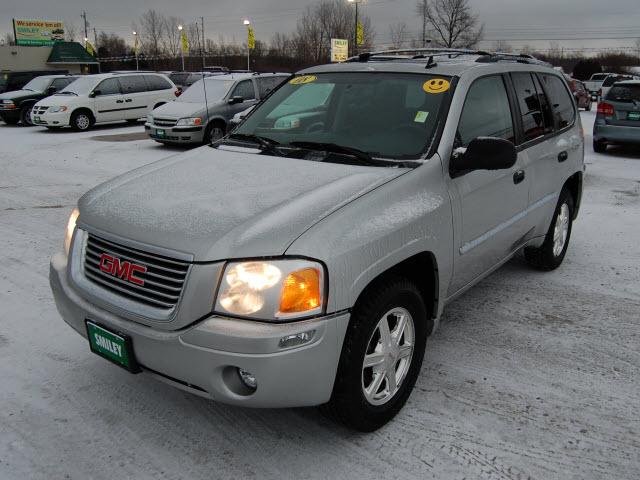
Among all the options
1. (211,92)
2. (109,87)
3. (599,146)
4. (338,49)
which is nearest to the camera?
(599,146)

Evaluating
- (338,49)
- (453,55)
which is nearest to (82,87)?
(453,55)

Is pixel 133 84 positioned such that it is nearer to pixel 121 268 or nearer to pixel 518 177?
pixel 518 177

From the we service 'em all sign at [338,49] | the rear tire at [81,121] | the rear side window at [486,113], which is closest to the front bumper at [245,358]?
the rear side window at [486,113]

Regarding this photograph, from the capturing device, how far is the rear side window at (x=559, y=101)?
4703 millimetres

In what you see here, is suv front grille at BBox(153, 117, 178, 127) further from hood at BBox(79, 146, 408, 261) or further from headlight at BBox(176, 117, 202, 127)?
hood at BBox(79, 146, 408, 261)

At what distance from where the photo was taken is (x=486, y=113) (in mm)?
3705

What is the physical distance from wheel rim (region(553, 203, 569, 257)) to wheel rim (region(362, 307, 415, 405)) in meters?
2.56

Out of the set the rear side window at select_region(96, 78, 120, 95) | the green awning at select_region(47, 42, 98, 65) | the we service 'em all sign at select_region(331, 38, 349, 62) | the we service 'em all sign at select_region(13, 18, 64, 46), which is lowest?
the rear side window at select_region(96, 78, 120, 95)

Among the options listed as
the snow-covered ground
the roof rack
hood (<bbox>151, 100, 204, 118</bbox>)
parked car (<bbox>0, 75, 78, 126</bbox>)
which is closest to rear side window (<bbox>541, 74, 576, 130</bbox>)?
the roof rack

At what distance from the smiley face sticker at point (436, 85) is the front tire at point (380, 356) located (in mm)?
1259

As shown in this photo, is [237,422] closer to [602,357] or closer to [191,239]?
[191,239]

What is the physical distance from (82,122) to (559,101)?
14914 millimetres

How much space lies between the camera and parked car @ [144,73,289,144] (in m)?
12.7

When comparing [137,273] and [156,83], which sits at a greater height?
[156,83]
